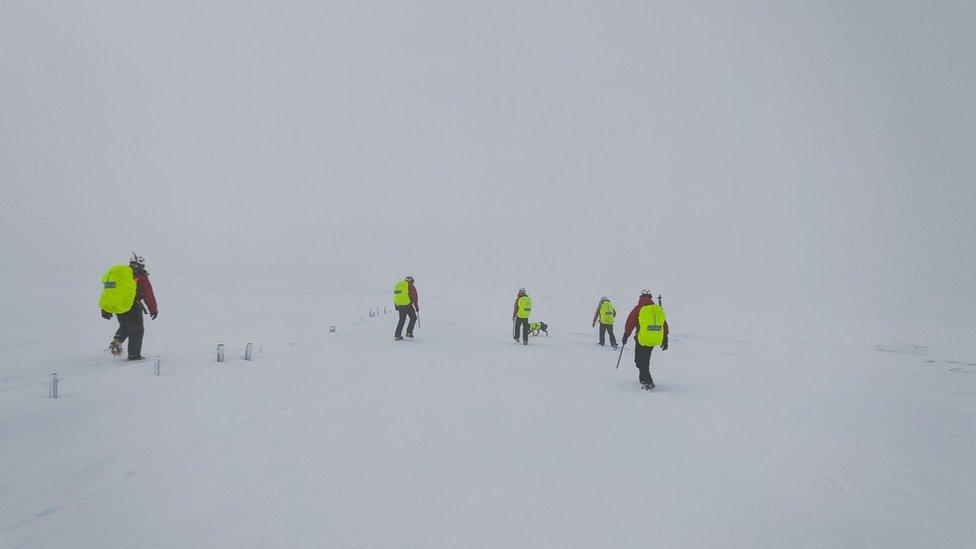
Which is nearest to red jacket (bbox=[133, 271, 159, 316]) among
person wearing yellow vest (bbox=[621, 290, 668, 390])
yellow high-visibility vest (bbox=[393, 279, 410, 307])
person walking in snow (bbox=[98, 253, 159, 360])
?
person walking in snow (bbox=[98, 253, 159, 360])

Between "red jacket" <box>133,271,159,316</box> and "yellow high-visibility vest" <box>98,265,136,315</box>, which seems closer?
"yellow high-visibility vest" <box>98,265,136,315</box>

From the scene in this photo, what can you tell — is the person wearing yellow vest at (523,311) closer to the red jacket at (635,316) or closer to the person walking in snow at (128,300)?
the red jacket at (635,316)

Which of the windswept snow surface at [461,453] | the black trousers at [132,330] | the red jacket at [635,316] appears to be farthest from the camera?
the red jacket at [635,316]

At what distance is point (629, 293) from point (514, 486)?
4022 cm

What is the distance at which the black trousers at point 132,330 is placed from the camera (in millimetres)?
8836

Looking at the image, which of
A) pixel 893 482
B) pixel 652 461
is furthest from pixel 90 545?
pixel 893 482

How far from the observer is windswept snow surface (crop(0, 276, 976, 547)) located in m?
3.59

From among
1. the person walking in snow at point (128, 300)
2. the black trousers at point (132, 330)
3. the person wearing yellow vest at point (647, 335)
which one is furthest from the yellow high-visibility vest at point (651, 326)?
the black trousers at point (132, 330)

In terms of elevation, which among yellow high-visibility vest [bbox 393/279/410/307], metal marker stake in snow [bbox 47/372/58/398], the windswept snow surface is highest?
yellow high-visibility vest [bbox 393/279/410/307]

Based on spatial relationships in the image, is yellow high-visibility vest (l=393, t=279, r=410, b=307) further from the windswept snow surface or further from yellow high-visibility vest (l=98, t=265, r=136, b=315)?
yellow high-visibility vest (l=98, t=265, r=136, b=315)

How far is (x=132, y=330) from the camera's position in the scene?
8.91m

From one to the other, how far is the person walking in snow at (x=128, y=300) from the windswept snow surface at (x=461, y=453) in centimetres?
53

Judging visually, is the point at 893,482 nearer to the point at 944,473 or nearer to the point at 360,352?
the point at 944,473

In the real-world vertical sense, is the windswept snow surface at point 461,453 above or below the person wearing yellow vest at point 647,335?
below
